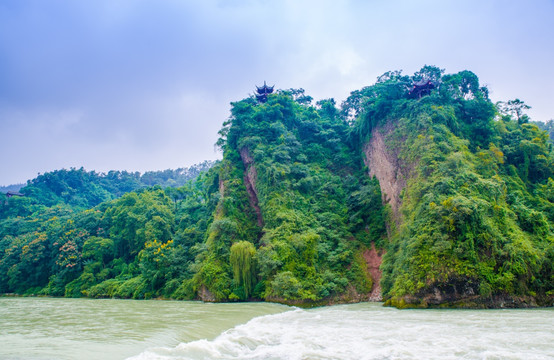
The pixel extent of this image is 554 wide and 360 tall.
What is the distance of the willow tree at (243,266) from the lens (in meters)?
20.1

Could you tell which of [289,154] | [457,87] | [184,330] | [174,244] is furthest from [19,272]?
[457,87]

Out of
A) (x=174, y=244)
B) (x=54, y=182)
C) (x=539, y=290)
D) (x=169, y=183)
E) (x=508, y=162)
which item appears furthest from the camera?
(x=169, y=183)

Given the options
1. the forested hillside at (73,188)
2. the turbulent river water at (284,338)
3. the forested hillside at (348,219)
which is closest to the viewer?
the turbulent river water at (284,338)

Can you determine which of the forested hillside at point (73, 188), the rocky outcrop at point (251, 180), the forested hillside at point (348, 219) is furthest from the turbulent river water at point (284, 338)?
the forested hillside at point (73, 188)

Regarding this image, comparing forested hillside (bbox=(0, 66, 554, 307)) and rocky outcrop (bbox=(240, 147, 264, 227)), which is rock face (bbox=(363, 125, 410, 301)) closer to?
forested hillside (bbox=(0, 66, 554, 307))

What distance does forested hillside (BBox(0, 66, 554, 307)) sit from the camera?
15492 mm

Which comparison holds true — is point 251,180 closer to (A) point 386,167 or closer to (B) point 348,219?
(B) point 348,219

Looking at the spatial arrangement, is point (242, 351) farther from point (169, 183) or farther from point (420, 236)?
point (169, 183)

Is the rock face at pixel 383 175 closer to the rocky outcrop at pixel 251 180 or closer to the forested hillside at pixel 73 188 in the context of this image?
the rocky outcrop at pixel 251 180

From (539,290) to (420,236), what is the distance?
17.3ft

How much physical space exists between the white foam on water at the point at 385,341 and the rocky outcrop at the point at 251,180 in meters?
16.6

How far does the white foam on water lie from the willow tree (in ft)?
30.2

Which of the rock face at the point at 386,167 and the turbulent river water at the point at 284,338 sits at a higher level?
the rock face at the point at 386,167

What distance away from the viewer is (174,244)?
88.9 ft
